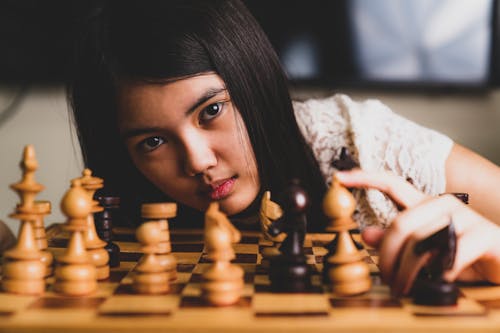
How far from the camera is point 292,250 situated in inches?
31.2

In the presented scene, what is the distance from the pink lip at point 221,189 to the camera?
4.12ft

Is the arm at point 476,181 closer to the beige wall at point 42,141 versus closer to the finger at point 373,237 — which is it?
the finger at point 373,237

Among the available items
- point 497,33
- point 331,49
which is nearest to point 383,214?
point 331,49

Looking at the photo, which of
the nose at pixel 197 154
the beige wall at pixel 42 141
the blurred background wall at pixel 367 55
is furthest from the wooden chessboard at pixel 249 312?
the beige wall at pixel 42 141

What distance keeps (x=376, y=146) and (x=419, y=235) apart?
0.75 m

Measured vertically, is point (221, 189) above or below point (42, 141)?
below

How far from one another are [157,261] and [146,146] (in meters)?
0.51

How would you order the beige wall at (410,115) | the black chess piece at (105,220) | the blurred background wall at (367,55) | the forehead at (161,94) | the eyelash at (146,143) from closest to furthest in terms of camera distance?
1. the black chess piece at (105,220)
2. the forehead at (161,94)
3. the eyelash at (146,143)
4. the blurred background wall at (367,55)
5. the beige wall at (410,115)

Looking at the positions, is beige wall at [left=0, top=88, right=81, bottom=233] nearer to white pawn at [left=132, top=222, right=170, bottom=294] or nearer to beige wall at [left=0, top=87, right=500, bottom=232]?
beige wall at [left=0, top=87, right=500, bottom=232]

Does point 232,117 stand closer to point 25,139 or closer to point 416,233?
point 416,233

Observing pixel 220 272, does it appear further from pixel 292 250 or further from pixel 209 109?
pixel 209 109

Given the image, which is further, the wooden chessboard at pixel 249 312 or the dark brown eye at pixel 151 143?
the dark brown eye at pixel 151 143

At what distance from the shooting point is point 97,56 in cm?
129

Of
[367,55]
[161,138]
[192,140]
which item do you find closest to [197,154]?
[192,140]
